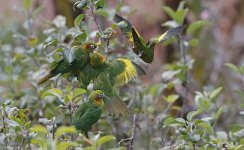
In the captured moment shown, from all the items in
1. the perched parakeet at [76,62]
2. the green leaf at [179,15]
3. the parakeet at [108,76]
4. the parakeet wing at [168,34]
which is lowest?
the parakeet at [108,76]

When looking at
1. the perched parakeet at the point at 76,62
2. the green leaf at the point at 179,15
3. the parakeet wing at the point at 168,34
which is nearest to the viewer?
the perched parakeet at the point at 76,62

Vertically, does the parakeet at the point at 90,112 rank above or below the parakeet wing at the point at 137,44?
below

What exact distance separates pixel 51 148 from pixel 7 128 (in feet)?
1.14

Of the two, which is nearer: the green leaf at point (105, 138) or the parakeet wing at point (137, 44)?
the green leaf at point (105, 138)

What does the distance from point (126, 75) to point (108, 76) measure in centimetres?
5

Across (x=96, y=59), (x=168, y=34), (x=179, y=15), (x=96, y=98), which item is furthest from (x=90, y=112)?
(x=179, y=15)

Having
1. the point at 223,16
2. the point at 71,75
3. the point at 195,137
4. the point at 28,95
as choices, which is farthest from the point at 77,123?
the point at 223,16

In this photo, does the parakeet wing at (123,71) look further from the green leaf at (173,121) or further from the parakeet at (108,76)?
the green leaf at (173,121)

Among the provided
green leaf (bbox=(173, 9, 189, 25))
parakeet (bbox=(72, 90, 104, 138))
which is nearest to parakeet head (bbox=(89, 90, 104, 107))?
parakeet (bbox=(72, 90, 104, 138))

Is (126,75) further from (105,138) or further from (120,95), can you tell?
(120,95)

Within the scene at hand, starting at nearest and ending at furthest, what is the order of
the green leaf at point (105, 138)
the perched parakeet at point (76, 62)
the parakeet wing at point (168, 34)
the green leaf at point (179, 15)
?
the green leaf at point (105, 138) < the perched parakeet at point (76, 62) < the parakeet wing at point (168, 34) < the green leaf at point (179, 15)

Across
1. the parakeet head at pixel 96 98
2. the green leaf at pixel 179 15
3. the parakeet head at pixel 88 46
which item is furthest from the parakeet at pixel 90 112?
the green leaf at pixel 179 15

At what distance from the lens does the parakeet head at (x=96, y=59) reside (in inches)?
49.6

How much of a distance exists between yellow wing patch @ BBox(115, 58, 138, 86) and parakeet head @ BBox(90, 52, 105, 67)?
2.9 inches
